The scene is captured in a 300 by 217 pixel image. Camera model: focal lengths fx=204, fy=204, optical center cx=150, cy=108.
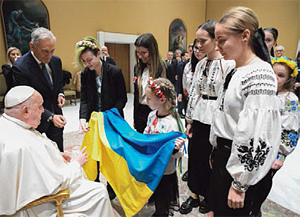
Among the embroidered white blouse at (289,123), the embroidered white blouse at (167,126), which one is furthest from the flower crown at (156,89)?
the embroidered white blouse at (289,123)

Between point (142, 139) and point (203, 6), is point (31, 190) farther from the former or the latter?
point (203, 6)

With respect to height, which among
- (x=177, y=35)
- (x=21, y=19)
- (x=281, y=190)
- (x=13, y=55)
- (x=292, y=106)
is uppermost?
(x=177, y=35)

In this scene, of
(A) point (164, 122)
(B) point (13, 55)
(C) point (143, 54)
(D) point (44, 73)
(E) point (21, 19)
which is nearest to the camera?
(A) point (164, 122)

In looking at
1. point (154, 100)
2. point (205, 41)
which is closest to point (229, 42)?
point (205, 41)

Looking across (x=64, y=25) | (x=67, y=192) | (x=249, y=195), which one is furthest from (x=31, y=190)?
(x=64, y=25)

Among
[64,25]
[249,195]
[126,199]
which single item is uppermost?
[64,25]

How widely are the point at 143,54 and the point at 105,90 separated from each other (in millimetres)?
562

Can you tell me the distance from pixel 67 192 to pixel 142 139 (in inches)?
28.2

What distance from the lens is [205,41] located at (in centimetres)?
177

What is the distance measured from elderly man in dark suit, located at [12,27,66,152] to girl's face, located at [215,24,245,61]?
5.48 ft

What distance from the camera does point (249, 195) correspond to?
1.17 m

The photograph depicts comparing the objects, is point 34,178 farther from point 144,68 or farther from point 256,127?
point 144,68

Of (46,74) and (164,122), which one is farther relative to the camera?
(46,74)

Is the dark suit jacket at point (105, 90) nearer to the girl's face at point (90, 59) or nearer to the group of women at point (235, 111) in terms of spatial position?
the girl's face at point (90, 59)
